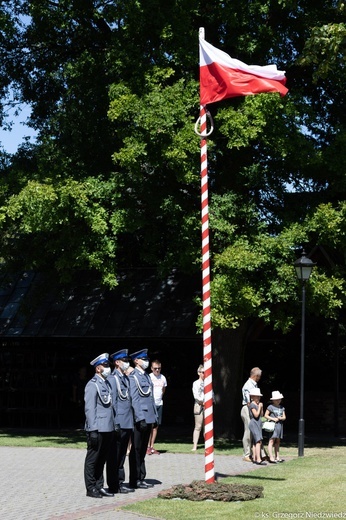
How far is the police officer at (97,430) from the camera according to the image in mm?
13812

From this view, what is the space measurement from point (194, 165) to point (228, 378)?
606 centimetres

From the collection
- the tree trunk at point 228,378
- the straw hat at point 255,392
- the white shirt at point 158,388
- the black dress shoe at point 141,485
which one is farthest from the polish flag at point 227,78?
the tree trunk at point 228,378

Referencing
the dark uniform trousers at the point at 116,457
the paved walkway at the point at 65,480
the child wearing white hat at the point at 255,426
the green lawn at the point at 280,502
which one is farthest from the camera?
the child wearing white hat at the point at 255,426

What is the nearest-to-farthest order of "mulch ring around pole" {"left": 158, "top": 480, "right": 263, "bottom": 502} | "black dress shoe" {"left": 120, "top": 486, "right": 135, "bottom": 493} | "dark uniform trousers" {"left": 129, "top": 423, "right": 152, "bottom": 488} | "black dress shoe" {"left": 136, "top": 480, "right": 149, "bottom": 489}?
"mulch ring around pole" {"left": 158, "top": 480, "right": 263, "bottom": 502}, "black dress shoe" {"left": 120, "top": 486, "right": 135, "bottom": 493}, "dark uniform trousers" {"left": 129, "top": 423, "right": 152, "bottom": 488}, "black dress shoe" {"left": 136, "top": 480, "right": 149, "bottom": 489}

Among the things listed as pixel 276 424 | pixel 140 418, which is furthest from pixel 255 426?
pixel 140 418

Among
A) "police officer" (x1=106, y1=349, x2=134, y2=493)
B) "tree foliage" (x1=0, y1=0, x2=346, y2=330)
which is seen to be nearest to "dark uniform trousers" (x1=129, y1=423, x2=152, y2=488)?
"police officer" (x1=106, y1=349, x2=134, y2=493)

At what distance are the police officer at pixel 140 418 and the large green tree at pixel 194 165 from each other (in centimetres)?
527

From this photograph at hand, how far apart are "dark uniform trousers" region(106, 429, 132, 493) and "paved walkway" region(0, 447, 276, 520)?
279 millimetres

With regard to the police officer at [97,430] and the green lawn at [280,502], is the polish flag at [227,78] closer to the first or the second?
Result: the police officer at [97,430]

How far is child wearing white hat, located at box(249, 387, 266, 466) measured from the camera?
18328mm

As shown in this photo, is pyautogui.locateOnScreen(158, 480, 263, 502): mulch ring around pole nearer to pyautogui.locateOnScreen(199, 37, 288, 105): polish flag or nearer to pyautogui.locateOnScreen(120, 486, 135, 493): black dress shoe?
pyautogui.locateOnScreen(120, 486, 135, 493): black dress shoe

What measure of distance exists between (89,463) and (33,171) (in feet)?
38.5

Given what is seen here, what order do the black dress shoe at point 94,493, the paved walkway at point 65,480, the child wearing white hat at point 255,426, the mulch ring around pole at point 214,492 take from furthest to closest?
1. the child wearing white hat at point 255,426
2. the black dress shoe at point 94,493
3. the mulch ring around pole at point 214,492
4. the paved walkway at point 65,480

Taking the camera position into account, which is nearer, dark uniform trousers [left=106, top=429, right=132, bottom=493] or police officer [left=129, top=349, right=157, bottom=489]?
dark uniform trousers [left=106, top=429, right=132, bottom=493]
